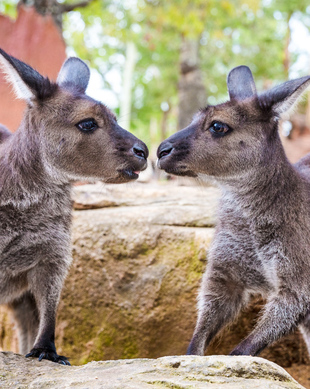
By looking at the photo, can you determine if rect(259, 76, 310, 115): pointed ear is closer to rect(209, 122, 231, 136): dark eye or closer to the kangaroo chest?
rect(209, 122, 231, 136): dark eye

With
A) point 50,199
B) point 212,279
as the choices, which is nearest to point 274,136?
point 212,279

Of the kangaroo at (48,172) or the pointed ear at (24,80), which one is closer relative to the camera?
the pointed ear at (24,80)

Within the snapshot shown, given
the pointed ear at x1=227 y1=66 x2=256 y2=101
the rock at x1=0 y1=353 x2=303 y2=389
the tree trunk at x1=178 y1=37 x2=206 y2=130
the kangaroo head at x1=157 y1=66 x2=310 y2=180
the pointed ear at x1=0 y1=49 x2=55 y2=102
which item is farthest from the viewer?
Answer: the tree trunk at x1=178 y1=37 x2=206 y2=130

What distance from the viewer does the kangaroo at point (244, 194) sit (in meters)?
3.92

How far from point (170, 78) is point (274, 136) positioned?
21.2m

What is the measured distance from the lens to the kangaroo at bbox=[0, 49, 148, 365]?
12.6ft

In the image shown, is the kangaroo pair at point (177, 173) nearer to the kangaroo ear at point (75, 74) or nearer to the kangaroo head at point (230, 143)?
the kangaroo head at point (230, 143)

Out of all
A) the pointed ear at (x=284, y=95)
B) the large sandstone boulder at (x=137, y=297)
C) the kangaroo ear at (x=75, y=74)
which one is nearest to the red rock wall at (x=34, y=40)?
the kangaroo ear at (x=75, y=74)

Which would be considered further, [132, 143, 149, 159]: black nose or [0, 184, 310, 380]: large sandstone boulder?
[0, 184, 310, 380]: large sandstone boulder

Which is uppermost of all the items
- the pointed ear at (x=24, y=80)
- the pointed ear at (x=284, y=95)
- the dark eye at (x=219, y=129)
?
the pointed ear at (x=284, y=95)

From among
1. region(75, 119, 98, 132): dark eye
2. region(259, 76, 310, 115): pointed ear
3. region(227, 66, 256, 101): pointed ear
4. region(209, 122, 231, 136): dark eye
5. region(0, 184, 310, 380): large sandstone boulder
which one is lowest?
region(0, 184, 310, 380): large sandstone boulder

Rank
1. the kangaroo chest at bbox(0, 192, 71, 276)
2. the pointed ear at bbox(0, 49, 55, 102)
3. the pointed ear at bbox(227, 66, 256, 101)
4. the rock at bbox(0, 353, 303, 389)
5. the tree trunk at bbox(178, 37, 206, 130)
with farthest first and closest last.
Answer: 1. the tree trunk at bbox(178, 37, 206, 130)
2. the pointed ear at bbox(227, 66, 256, 101)
3. the kangaroo chest at bbox(0, 192, 71, 276)
4. the pointed ear at bbox(0, 49, 55, 102)
5. the rock at bbox(0, 353, 303, 389)

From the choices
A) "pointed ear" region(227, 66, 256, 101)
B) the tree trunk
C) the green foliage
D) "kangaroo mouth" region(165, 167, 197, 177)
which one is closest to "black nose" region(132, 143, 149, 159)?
"kangaroo mouth" region(165, 167, 197, 177)

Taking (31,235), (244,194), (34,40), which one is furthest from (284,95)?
(34,40)
